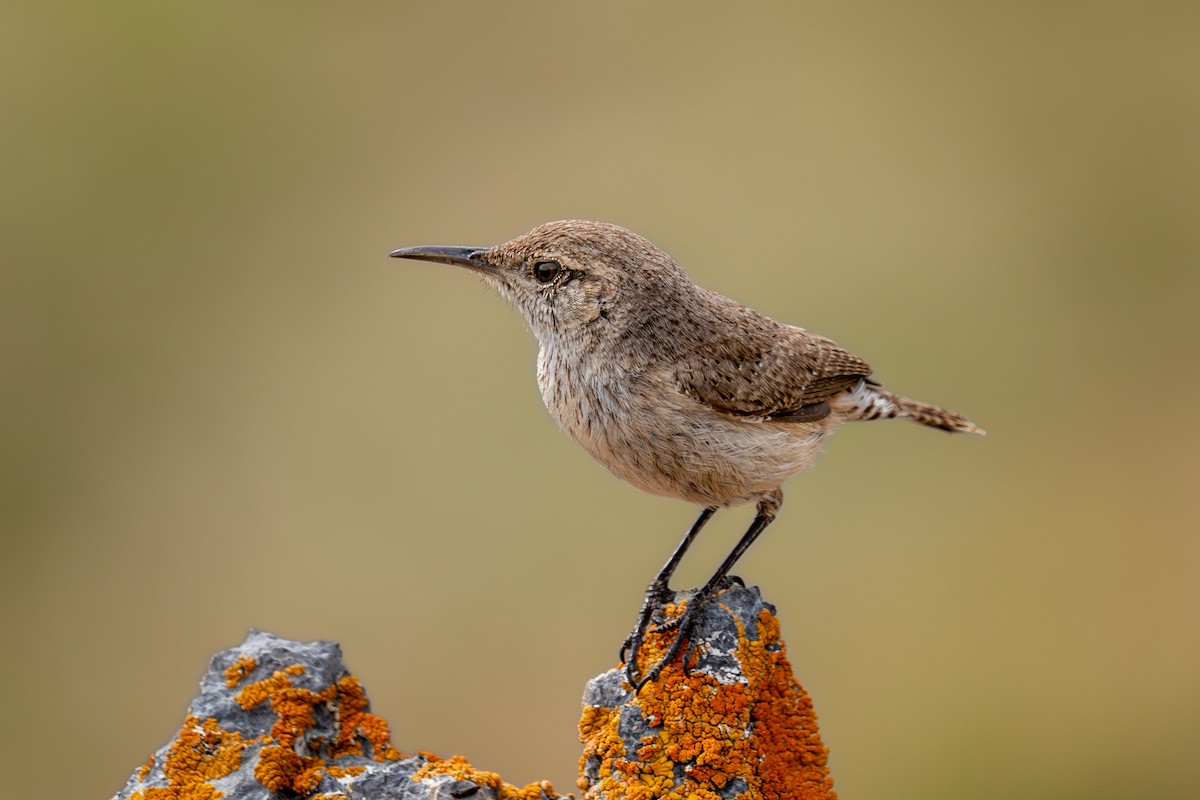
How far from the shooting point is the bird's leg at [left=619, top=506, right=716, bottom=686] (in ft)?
14.9

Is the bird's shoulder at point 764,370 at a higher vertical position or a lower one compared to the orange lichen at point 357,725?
higher

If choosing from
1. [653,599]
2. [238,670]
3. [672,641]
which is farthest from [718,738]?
[238,670]

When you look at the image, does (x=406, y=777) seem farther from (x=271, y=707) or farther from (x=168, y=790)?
(x=168, y=790)

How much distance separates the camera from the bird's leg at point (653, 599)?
455 centimetres

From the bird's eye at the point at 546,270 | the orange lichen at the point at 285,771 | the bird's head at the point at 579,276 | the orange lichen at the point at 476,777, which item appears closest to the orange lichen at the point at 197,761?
the orange lichen at the point at 285,771

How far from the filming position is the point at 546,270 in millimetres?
5031

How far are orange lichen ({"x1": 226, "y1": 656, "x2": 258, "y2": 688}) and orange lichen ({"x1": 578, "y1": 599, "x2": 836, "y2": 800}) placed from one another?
4.36 ft

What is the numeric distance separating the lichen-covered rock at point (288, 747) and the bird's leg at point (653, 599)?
58 centimetres

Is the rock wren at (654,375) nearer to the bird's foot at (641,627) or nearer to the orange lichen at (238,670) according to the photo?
the bird's foot at (641,627)

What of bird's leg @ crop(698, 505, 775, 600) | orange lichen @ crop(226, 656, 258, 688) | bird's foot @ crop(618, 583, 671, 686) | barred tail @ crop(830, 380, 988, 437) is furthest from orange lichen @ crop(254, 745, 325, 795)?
barred tail @ crop(830, 380, 988, 437)

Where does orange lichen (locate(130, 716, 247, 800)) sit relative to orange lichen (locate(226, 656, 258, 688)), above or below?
below

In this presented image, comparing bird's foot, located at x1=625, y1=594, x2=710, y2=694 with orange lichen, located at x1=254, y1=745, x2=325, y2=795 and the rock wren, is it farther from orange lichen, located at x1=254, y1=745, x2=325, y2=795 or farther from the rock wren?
orange lichen, located at x1=254, y1=745, x2=325, y2=795

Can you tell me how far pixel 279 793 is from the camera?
413 cm

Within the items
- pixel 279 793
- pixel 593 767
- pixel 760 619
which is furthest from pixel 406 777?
pixel 760 619
